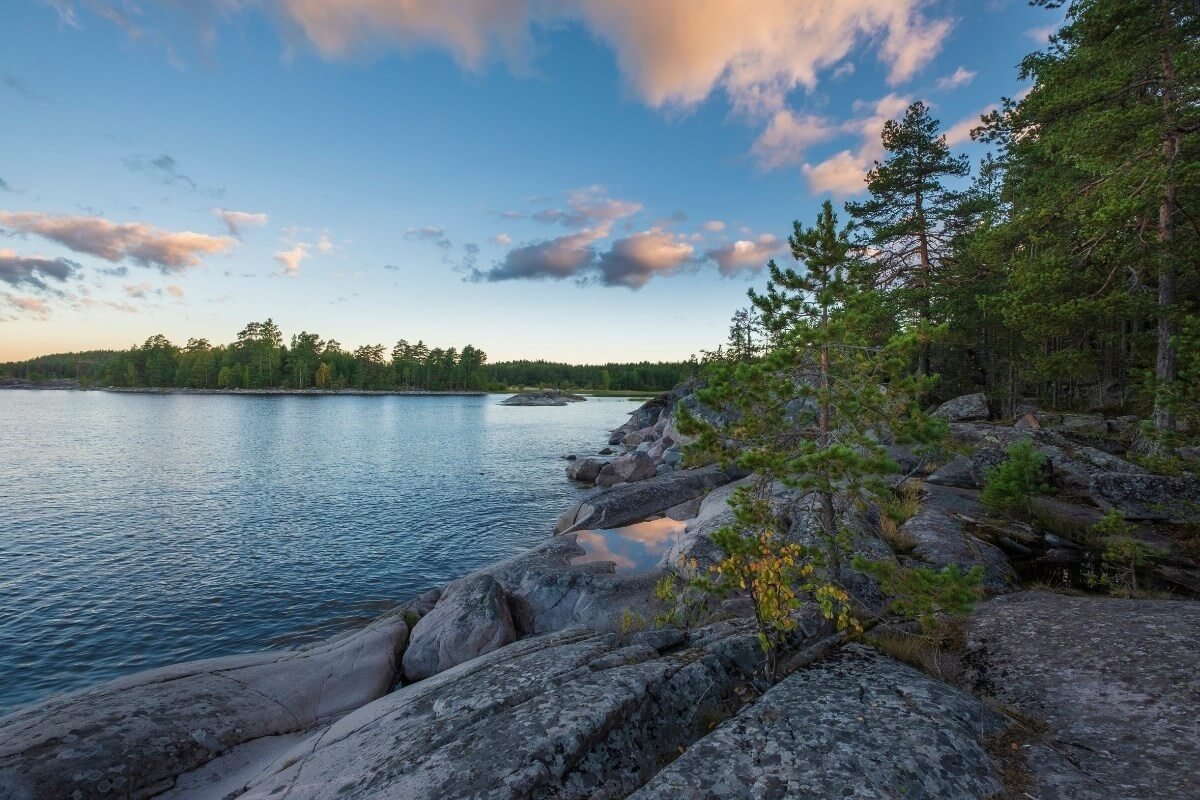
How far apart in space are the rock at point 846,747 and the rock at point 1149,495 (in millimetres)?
10829

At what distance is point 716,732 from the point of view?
470 cm

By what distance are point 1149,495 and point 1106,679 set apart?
380 inches

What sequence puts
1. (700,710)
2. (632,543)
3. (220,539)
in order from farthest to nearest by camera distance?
1. (220,539)
2. (632,543)
3. (700,710)

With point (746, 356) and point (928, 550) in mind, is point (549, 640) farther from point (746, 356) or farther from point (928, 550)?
point (746, 356)

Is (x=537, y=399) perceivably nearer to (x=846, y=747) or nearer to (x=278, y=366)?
(x=278, y=366)

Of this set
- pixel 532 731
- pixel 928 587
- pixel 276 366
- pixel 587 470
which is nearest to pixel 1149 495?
pixel 928 587

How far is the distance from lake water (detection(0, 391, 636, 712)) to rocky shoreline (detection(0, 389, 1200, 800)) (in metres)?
4.40

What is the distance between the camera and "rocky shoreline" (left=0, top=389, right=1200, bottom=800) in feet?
14.0

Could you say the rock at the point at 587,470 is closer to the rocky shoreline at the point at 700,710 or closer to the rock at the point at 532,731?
the rocky shoreline at the point at 700,710

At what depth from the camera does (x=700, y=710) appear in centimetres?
544

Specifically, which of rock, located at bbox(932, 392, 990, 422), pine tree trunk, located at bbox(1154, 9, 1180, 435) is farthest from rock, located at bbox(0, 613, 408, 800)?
rock, located at bbox(932, 392, 990, 422)

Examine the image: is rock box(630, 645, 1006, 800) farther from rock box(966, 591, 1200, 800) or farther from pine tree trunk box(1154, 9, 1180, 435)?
pine tree trunk box(1154, 9, 1180, 435)

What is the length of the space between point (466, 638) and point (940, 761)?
880 centimetres

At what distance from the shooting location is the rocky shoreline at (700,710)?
14.0 ft
